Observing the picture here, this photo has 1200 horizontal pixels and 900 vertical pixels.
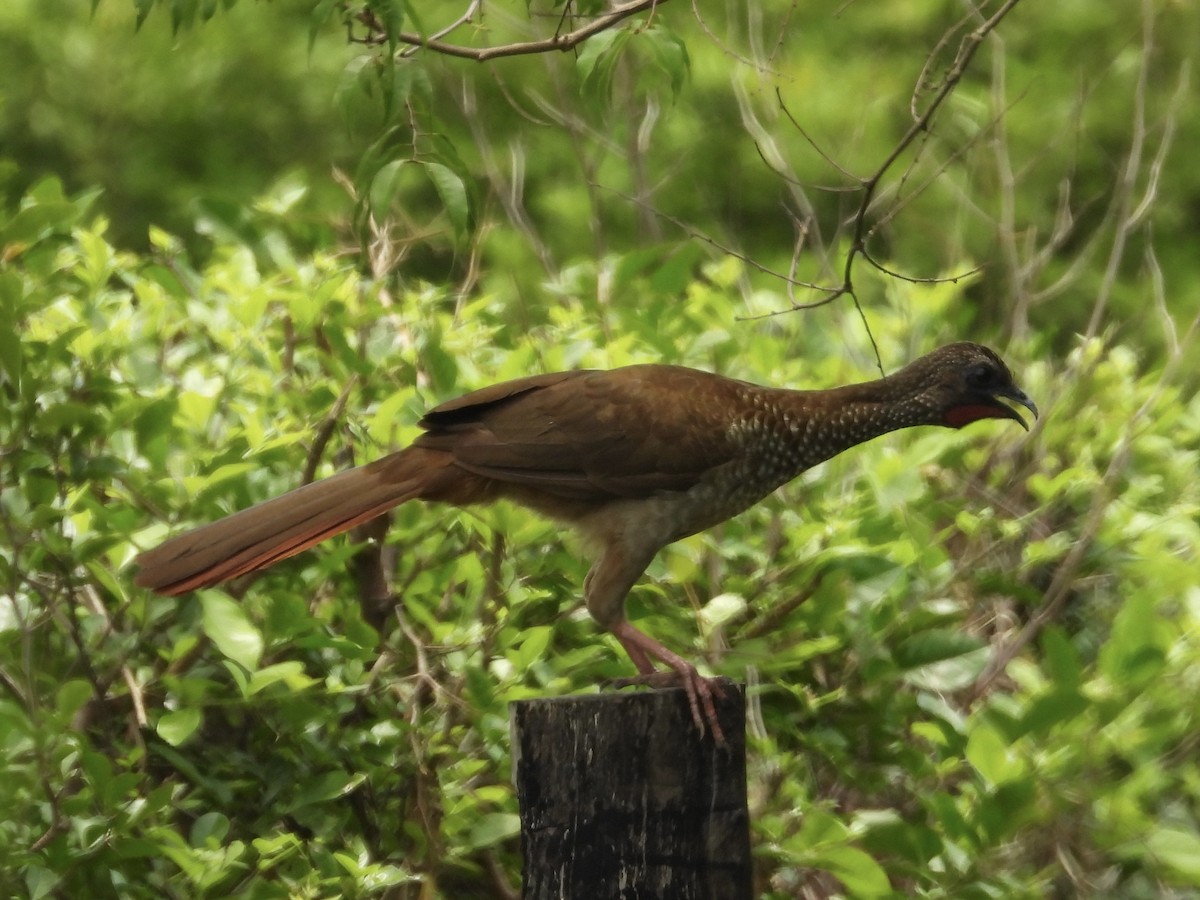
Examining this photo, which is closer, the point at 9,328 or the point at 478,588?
the point at 9,328

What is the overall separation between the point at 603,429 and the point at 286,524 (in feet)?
2.50

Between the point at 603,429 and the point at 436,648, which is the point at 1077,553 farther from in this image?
the point at 436,648

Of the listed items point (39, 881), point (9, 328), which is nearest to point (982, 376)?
point (9, 328)

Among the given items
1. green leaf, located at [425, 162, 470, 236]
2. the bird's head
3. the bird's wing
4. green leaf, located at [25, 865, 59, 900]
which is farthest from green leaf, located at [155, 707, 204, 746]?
the bird's head

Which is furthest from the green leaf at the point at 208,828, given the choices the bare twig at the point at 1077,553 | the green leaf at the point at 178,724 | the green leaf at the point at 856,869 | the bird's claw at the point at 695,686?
the bare twig at the point at 1077,553

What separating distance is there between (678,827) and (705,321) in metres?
1.94

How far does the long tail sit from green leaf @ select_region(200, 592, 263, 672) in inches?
2.3

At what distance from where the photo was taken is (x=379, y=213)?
2.54 metres

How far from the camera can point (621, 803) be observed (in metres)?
2.61

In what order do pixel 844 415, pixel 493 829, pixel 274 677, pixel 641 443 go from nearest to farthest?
pixel 274 677 → pixel 493 829 → pixel 641 443 → pixel 844 415

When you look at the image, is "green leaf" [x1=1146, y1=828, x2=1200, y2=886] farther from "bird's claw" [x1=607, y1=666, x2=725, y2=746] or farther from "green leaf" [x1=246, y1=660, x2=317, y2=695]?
"green leaf" [x1=246, y1=660, x2=317, y2=695]

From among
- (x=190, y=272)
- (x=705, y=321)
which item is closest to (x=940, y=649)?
(x=705, y=321)

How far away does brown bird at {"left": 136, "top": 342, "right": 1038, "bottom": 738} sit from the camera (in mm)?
3500

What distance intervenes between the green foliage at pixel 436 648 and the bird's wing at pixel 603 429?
0.15 meters
